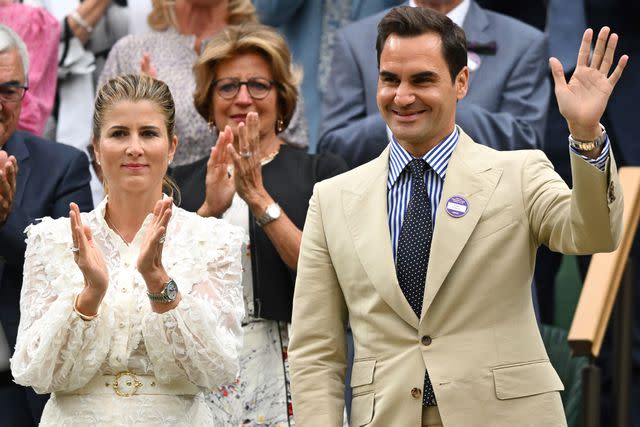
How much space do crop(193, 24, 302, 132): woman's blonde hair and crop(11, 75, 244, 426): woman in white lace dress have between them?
37.2 inches

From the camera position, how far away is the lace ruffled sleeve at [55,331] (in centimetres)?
420

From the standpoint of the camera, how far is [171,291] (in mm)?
4160

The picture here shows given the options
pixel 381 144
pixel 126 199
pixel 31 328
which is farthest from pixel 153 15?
pixel 31 328

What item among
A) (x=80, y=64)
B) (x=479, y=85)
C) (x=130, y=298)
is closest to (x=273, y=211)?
(x=130, y=298)

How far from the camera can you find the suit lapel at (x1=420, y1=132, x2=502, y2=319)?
3.93 m

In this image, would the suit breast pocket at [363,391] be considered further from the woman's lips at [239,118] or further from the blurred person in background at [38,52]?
the blurred person in background at [38,52]

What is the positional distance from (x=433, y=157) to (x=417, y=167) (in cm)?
6

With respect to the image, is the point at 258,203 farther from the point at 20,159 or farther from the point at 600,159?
the point at 600,159

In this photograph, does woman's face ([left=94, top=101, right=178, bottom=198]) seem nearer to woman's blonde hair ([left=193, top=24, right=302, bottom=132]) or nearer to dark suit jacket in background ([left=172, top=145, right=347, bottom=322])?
dark suit jacket in background ([left=172, top=145, right=347, bottom=322])

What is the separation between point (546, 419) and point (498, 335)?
Result: 0.89 feet

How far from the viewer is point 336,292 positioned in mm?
4176

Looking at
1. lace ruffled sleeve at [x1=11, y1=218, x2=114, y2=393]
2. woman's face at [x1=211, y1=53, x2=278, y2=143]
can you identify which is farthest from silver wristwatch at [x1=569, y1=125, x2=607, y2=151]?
woman's face at [x1=211, y1=53, x2=278, y2=143]

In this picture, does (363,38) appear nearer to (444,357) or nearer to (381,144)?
(381,144)

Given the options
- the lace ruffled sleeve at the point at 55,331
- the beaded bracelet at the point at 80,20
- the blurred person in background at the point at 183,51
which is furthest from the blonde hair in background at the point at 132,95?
the beaded bracelet at the point at 80,20
